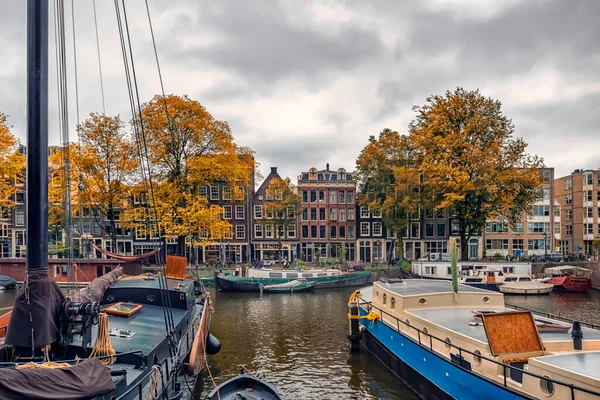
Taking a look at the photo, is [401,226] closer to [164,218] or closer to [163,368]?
[164,218]

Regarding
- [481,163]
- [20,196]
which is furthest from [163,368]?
[20,196]

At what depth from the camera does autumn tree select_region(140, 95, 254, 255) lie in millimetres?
43156

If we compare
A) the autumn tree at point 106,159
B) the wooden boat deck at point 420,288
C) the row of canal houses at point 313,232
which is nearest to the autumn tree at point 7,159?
the autumn tree at point 106,159

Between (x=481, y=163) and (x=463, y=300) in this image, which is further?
(x=481, y=163)

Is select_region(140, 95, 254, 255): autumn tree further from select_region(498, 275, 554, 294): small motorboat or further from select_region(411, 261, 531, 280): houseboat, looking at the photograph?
select_region(498, 275, 554, 294): small motorboat

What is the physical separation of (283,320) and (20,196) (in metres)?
51.4

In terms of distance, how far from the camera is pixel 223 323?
29109mm

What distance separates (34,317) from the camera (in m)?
9.38

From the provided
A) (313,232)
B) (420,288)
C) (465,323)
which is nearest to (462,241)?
(313,232)

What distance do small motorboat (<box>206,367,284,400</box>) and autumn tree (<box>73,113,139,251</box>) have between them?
114ft

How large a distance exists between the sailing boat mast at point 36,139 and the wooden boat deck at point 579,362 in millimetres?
11272

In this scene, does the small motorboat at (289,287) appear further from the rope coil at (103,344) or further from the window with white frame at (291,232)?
the rope coil at (103,344)

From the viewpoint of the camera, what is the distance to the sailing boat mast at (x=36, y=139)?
9398 mm

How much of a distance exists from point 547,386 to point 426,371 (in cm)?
546
